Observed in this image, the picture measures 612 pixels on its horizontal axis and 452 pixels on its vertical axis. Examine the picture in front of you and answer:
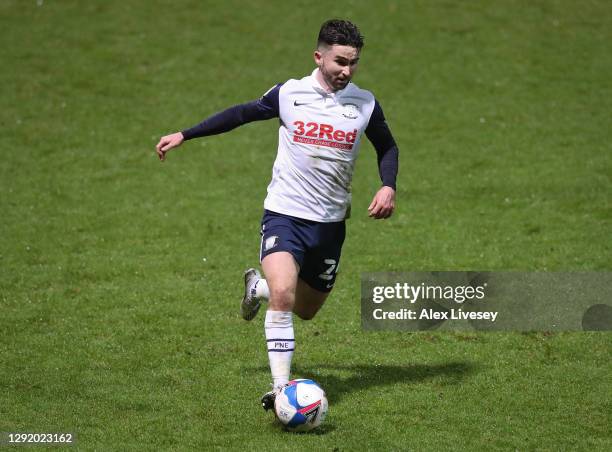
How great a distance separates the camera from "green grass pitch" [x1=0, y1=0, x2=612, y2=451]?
8.35m

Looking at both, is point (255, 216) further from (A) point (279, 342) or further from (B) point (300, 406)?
(B) point (300, 406)

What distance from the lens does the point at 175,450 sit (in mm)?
7359

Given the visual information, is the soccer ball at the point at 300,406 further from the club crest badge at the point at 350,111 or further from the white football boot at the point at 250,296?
the club crest badge at the point at 350,111

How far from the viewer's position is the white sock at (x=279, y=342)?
7.93 metres

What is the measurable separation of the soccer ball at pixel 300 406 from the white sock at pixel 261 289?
1.73 m

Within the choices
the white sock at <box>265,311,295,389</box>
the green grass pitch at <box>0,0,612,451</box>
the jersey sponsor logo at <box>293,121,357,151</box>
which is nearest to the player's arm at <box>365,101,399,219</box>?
the jersey sponsor logo at <box>293,121,357,151</box>

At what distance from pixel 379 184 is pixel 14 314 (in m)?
6.76

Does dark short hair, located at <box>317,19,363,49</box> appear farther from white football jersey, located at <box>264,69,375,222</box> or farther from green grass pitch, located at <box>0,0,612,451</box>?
green grass pitch, located at <box>0,0,612,451</box>

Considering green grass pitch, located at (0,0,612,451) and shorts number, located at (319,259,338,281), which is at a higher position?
shorts number, located at (319,259,338,281)

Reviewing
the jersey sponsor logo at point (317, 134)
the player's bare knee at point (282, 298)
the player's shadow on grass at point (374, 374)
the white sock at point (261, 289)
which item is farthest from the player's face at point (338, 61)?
the player's shadow on grass at point (374, 374)

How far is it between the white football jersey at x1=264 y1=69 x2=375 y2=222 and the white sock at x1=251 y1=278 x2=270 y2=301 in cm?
118

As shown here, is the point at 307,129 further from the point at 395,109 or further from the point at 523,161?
the point at 395,109

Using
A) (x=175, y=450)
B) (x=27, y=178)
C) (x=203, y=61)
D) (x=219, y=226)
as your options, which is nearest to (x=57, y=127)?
(x=27, y=178)

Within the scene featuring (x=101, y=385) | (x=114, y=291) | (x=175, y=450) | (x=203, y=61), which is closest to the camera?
(x=175, y=450)
